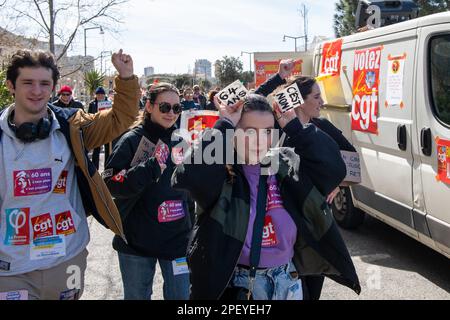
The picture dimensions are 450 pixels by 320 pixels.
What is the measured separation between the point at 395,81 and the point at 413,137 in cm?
63

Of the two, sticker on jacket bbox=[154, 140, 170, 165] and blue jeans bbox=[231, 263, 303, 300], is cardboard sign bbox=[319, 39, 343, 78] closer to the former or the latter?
sticker on jacket bbox=[154, 140, 170, 165]

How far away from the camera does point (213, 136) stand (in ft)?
7.42

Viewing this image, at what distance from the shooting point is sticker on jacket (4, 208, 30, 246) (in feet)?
7.48

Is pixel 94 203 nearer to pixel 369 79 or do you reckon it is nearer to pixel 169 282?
pixel 169 282

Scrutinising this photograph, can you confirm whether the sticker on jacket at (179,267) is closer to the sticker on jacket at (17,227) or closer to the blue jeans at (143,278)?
the blue jeans at (143,278)

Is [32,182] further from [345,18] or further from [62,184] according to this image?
[345,18]

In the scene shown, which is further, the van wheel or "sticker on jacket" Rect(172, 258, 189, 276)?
the van wheel

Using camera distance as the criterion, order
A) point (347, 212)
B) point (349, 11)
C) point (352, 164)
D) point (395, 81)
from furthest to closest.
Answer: point (349, 11) < point (347, 212) < point (395, 81) < point (352, 164)

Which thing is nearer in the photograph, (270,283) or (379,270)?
(270,283)

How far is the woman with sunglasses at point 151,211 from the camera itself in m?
2.92

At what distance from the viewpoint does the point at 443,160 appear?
3.94 metres

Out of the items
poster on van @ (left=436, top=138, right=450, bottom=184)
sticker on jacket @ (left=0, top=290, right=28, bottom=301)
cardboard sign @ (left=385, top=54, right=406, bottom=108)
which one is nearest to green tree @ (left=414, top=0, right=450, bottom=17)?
cardboard sign @ (left=385, top=54, right=406, bottom=108)

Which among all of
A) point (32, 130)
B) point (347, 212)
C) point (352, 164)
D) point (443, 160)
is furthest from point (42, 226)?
point (347, 212)

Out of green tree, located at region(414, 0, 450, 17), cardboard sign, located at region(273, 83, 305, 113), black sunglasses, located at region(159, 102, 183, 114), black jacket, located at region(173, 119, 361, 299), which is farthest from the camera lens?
green tree, located at region(414, 0, 450, 17)
